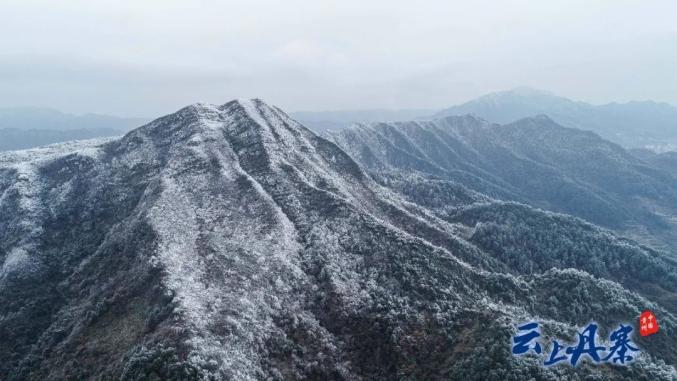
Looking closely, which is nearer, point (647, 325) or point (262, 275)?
point (262, 275)

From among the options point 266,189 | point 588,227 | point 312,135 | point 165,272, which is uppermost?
point 312,135

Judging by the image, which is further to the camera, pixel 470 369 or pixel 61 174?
pixel 61 174

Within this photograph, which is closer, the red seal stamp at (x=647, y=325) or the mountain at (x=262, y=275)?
the mountain at (x=262, y=275)

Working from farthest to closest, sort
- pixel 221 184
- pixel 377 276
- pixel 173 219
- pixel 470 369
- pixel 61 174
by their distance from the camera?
pixel 61 174, pixel 221 184, pixel 173 219, pixel 377 276, pixel 470 369

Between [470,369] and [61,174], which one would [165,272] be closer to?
[470,369]

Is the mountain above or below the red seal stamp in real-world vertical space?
above

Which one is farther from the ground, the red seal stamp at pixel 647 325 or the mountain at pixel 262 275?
the mountain at pixel 262 275

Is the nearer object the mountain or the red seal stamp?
the mountain

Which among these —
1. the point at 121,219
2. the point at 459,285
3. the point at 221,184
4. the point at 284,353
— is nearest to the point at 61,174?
the point at 121,219
